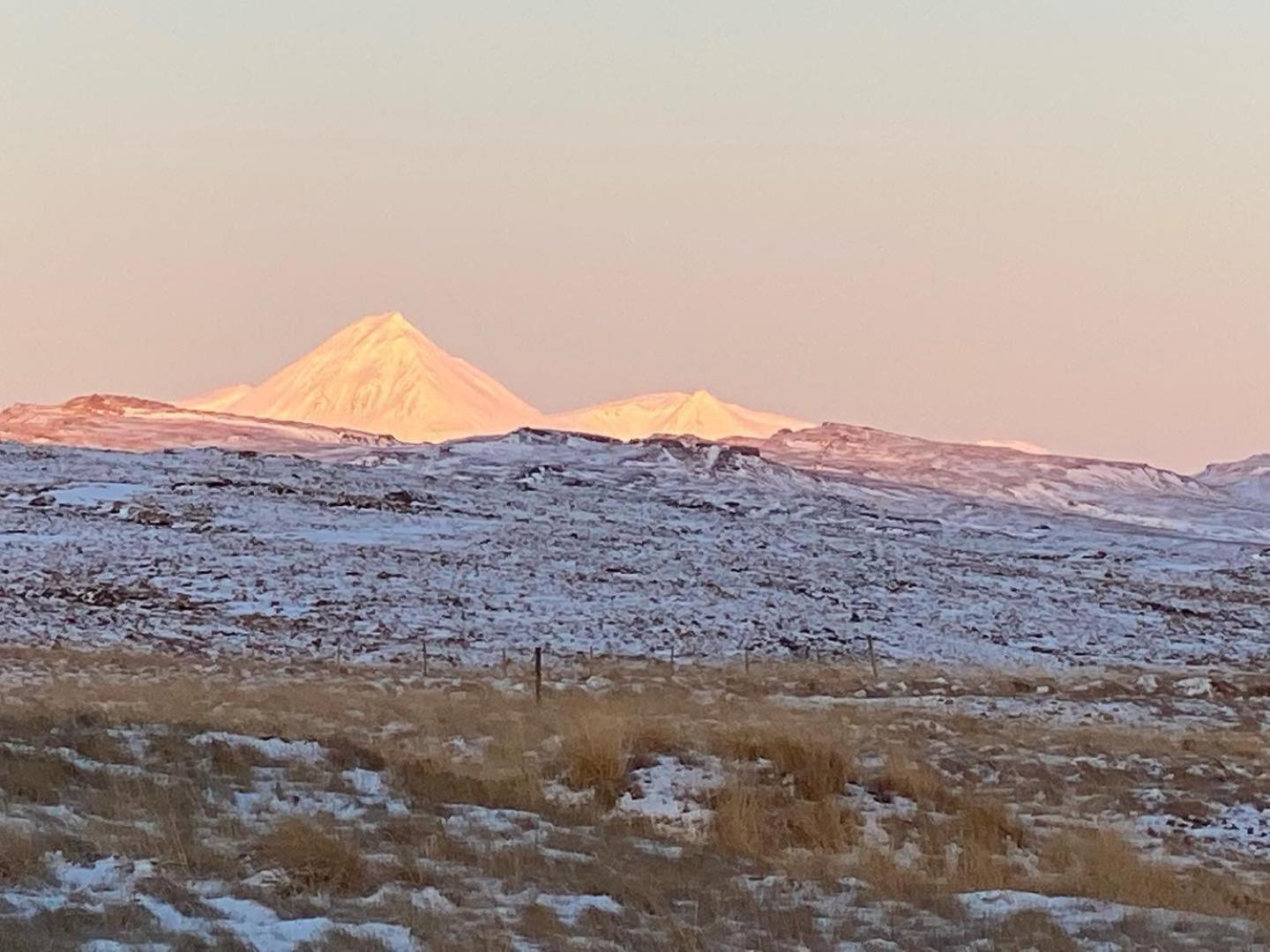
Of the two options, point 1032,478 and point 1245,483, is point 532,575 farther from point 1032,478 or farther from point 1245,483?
point 1245,483

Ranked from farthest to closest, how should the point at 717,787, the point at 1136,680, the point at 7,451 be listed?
1. the point at 7,451
2. the point at 1136,680
3. the point at 717,787

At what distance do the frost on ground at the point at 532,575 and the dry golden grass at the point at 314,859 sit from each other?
2096 cm

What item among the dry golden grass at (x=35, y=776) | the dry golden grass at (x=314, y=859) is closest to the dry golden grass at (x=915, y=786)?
the dry golden grass at (x=314, y=859)

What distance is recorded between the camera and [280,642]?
3384 cm

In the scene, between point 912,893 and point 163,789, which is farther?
point 163,789

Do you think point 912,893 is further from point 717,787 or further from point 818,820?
point 717,787

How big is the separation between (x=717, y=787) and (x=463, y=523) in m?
45.9

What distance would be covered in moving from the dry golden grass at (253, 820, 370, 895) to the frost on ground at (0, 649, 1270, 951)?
2cm

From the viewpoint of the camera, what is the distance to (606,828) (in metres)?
11.4

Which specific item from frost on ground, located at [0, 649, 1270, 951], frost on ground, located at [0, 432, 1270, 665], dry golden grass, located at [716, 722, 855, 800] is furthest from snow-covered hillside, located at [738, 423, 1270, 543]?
dry golden grass, located at [716, 722, 855, 800]

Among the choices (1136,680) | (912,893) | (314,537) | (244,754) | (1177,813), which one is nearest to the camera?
(912,893)

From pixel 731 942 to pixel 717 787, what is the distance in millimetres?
5225

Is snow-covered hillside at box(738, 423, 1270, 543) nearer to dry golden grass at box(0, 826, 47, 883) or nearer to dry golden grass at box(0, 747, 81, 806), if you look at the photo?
dry golden grass at box(0, 747, 81, 806)

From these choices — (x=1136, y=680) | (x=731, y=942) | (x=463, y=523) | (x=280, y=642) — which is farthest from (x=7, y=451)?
(x=731, y=942)
